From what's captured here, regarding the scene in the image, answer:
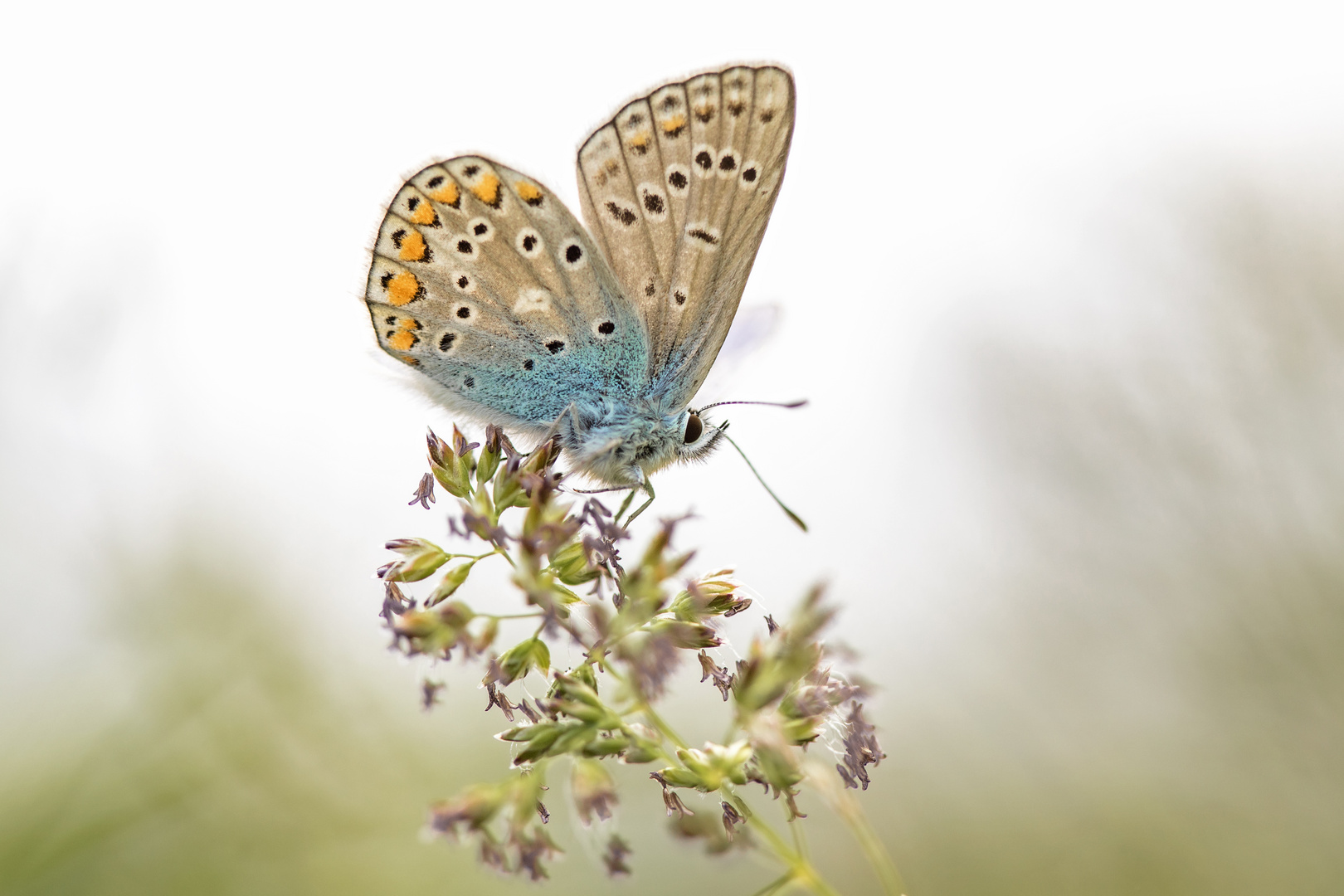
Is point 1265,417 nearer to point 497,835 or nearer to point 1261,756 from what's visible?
point 1261,756

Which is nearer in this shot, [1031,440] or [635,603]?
[635,603]

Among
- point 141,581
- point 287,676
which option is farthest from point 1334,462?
point 141,581

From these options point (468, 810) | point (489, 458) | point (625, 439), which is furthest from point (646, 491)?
point (468, 810)

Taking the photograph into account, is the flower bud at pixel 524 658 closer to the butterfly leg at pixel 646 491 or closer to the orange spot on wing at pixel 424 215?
the butterfly leg at pixel 646 491

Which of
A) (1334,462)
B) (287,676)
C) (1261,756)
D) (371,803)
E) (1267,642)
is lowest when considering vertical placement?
(1261,756)

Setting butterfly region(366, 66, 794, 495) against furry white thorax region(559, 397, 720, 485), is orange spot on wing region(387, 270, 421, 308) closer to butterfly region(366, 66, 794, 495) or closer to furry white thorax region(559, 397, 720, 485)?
butterfly region(366, 66, 794, 495)

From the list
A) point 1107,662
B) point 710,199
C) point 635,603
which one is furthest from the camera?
point 1107,662

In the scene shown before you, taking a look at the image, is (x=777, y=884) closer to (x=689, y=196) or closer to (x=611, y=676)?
(x=611, y=676)

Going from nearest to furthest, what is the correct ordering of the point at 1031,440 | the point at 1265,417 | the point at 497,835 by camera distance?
1. the point at 497,835
2. the point at 1265,417
3. the point at 1031,440
